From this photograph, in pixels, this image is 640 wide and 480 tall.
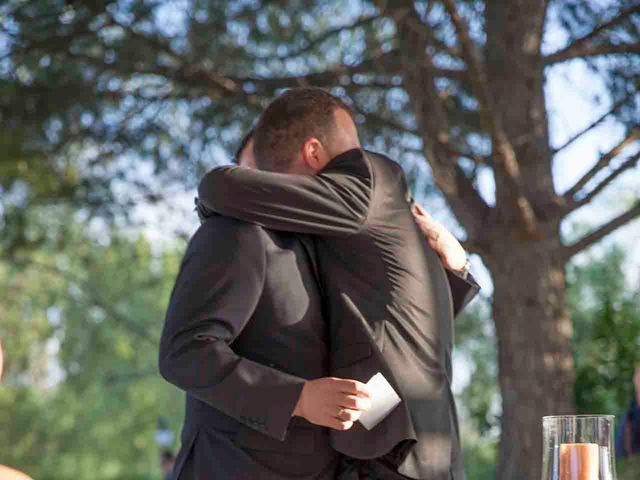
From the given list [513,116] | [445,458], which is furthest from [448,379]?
[513,116]

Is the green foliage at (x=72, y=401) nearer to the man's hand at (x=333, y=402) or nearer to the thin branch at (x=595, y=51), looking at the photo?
the thin branch at (x=595, y=51)

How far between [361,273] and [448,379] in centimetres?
35

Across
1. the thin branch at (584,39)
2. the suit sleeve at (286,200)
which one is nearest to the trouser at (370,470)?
the suit sleeve at (286,200)

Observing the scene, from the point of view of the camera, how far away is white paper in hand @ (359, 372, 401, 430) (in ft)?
7.98

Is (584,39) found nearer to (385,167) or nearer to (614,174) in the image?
(614,174)

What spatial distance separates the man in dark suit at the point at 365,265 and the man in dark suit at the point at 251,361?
0.17 ft

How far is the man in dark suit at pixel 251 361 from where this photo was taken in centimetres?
244

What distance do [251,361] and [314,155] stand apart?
23.1 inches

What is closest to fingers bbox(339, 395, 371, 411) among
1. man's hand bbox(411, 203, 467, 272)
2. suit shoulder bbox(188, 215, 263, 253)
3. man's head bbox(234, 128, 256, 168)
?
suit shoulder bbox(188, 215, 263, 253)

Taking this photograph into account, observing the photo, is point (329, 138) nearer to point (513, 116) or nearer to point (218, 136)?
point (513, 116)

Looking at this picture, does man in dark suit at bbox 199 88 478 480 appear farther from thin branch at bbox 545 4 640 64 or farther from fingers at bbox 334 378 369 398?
thin branch at bbox 545 4 640 64

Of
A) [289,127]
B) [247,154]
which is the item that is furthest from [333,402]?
[247,154]

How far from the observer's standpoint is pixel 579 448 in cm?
188

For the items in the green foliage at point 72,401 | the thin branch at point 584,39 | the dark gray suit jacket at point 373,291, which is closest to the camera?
the dark gray suit jacket at point 373,291
